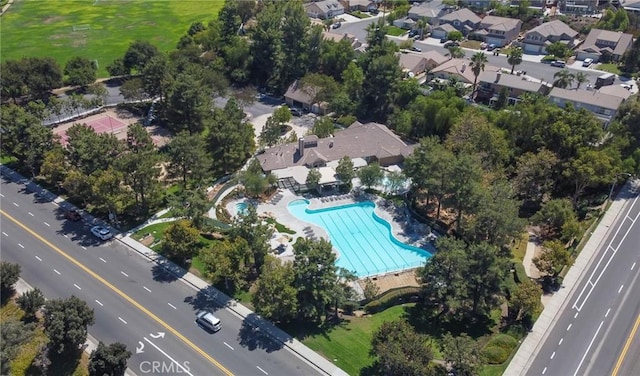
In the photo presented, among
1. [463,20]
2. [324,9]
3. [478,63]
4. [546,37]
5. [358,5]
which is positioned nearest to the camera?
[478,63]

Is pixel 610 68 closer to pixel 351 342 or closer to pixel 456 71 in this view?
pixel 456 71

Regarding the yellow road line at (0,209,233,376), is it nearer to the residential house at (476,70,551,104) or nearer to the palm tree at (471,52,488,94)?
the palm tree at (471,52,488,94)

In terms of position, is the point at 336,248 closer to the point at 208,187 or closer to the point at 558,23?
the point at 208,187

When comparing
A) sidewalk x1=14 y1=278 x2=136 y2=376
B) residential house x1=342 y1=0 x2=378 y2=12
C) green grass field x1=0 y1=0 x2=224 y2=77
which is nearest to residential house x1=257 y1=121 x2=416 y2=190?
sidewalk x1=14 y1=278 x2=136 y2=376

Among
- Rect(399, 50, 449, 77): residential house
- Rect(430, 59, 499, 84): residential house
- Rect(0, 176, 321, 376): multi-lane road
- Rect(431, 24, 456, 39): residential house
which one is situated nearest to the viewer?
Rect(0, 176, 321, 376): multi-lane road

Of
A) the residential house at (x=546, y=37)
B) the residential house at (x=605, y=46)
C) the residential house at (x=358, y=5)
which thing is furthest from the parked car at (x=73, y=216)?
the residential house at (x=358, y=5)

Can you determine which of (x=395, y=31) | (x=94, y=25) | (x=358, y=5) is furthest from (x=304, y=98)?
(x=94, y=25)
